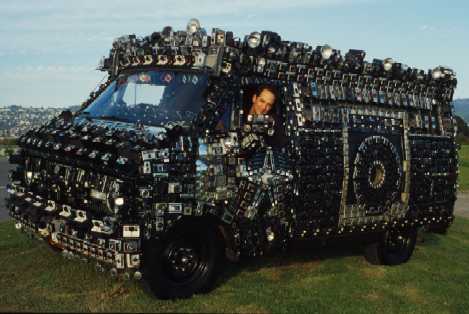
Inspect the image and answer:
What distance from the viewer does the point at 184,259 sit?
6.48 metres

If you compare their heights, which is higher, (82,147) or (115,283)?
(82,147)

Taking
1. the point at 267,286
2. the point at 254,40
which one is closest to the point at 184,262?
the point at 267,286

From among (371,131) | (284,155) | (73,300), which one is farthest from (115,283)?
(371,131)

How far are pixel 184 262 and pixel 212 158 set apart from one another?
1.15 meters

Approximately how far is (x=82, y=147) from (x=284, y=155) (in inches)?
92.4

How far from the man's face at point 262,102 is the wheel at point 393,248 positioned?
323 cm

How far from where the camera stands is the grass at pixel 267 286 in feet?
21.0

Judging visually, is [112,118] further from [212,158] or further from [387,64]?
[387,64]

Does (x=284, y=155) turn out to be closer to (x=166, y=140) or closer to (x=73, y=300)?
(x=166, y=140)

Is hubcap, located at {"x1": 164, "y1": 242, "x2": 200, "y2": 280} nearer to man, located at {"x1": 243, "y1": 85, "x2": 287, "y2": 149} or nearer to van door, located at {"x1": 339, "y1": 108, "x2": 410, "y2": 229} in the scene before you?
man, located at {"x1": 243, "y1": 85, "x2": 287, "y2": 149}

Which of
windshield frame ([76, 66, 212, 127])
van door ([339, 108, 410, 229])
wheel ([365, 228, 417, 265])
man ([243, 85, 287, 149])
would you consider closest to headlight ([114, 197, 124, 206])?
windshield frame ([76, 66, 212, 127])

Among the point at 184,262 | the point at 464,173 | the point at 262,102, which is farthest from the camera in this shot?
the point at 464,173

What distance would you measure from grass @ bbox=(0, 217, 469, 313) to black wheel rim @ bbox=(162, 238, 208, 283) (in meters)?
Result: 0.27

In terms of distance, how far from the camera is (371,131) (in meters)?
8.38
